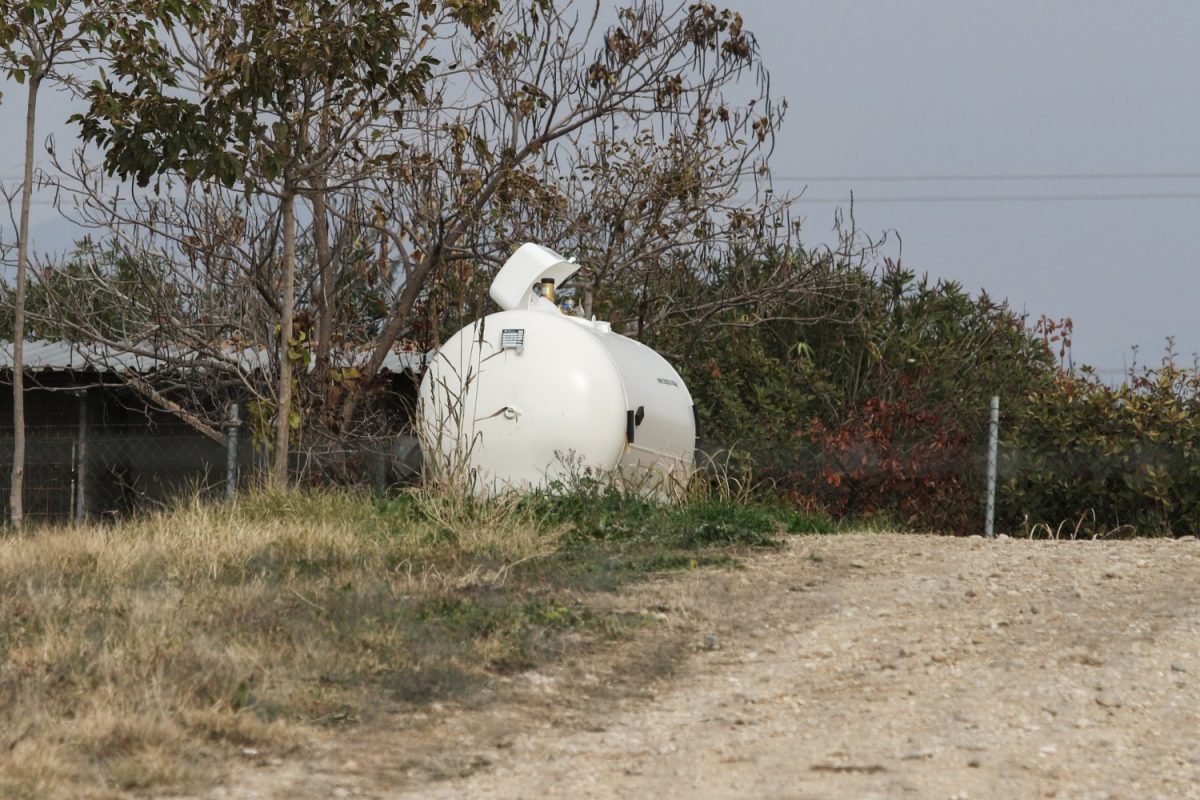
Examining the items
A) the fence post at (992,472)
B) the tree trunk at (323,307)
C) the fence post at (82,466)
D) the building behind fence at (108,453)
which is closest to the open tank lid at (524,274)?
the tree trunk at (323,307)

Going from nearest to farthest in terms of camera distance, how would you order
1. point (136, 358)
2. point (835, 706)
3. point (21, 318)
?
point (835, 706) < point (21, 318) < point (136, 358)

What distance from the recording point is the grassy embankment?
4.75m

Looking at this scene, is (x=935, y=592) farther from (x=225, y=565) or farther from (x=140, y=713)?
(x=140, y=713)

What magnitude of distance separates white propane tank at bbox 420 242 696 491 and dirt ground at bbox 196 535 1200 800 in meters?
2.55

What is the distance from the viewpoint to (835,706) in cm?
541

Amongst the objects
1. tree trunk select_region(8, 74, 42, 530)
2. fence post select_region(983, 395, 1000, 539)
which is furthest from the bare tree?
fence post select_region(983, 395, 1000, 539)

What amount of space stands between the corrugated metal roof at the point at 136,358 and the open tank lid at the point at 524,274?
2179 mm

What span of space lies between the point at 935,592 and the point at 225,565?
3890mm

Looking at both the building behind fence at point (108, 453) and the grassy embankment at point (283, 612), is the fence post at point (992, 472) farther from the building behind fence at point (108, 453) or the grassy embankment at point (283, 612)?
the building behind fence at point (108, 453)

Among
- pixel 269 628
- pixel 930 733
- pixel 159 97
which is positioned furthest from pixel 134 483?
pixel 930 733

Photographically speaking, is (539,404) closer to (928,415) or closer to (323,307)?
(323,307)

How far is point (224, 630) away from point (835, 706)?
2645 millimetres

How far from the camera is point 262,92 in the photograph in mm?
10219

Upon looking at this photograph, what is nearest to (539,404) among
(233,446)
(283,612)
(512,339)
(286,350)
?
(512,339)
